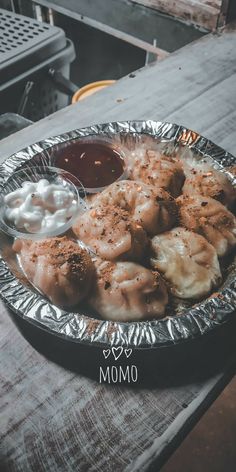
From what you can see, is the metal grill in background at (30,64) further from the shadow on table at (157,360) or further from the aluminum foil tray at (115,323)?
the shadow on table at (157,360)

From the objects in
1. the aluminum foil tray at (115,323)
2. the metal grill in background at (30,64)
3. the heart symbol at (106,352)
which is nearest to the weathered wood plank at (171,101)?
the metal grill in background at (30,64)

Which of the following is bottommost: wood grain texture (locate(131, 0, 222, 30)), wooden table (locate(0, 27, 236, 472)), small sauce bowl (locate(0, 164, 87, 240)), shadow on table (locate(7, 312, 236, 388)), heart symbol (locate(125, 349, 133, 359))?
wooden table (locate(0, 27, 236, 472))

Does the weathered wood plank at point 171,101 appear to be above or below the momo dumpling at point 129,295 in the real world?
above

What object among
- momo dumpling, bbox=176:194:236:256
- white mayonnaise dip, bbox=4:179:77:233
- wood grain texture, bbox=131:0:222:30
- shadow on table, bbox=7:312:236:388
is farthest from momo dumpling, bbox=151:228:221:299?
wood grain texture, bbox=131:0:222:30

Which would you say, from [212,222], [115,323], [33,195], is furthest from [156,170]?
[115,323]

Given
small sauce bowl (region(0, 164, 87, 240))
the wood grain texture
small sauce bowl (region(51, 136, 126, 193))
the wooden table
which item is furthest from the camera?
the wood grain texture

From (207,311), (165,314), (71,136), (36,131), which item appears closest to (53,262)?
(165,314)

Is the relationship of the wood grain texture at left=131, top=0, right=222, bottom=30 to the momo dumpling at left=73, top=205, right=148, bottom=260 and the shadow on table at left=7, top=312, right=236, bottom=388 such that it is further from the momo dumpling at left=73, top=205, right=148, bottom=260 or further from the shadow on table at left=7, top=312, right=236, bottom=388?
the shadow on table at left=7, top=312, right=236, bottom=388
